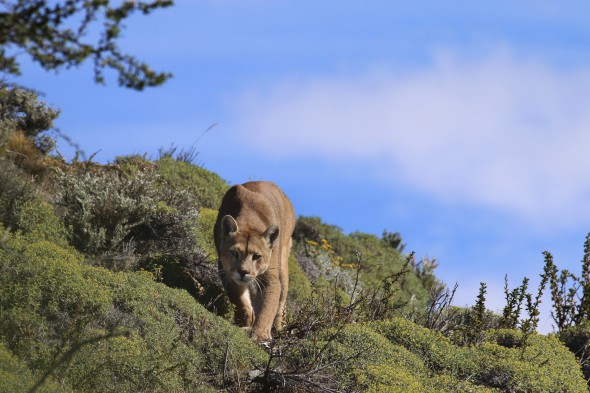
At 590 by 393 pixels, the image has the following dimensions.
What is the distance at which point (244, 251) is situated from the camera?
10594 mm

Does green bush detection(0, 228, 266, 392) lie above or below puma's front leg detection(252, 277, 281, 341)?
below

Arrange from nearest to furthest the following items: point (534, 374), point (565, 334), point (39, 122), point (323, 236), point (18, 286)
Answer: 1. point (18, 286)
2. point (534, 374)
3. point (565, 334)
4. point (39, 122)
5. point (323, 236)

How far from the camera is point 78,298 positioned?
27.5ft

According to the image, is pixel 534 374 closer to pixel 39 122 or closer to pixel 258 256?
pixel 258 256

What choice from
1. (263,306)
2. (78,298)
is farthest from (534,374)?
(78,298)

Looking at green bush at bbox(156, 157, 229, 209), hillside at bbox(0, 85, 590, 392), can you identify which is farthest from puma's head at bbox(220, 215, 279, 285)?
green bush at bbox(156, 157, 229, 209)

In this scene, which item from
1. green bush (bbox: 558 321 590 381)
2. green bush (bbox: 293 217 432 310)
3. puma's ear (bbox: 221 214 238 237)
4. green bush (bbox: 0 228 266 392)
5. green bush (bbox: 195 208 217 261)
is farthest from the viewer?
green bush (bbox: 293 217 432 310)

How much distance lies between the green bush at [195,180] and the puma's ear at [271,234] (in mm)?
4531

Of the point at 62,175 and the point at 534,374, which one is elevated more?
the point at 62,175

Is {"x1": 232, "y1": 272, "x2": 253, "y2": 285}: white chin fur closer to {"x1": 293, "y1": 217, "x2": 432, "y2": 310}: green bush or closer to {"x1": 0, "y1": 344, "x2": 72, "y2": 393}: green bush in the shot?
{"x1": 0, "y1": 344, "x2": 72, "y2": 393}: green bush

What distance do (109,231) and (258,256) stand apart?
238cm

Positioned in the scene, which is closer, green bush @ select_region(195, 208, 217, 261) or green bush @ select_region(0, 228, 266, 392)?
green bush @ select_region(0, 228, 266, 392)

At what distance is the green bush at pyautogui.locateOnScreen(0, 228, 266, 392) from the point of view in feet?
24.9

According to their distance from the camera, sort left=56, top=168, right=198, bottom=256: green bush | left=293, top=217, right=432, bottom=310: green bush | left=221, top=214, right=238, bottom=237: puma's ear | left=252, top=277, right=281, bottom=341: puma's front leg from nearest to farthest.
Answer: left=252, top=277, right=281, bottom=341: puma's front leg
left=221, top=214, right=238, bottom=237: puma's ear
left=56, top=168, right=198, bottom=256: green bush
left=293, top=217, right=432, bottom=310: green bush
